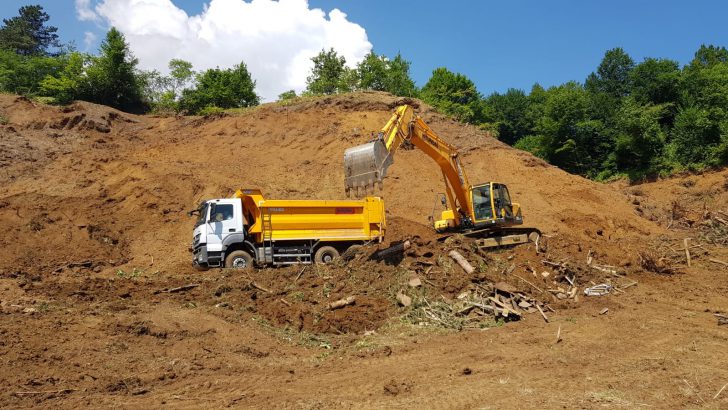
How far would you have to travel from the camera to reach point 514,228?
17906 millimetres

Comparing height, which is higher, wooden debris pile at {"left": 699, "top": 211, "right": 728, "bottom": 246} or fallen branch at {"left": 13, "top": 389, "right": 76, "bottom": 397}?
wooden debris pile at {"left": 699, "top": 211, "right": 728, "bottom": 246}

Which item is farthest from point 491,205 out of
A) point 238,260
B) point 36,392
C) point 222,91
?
point 222,91

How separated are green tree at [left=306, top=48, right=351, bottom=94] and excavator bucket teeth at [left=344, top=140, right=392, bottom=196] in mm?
31063

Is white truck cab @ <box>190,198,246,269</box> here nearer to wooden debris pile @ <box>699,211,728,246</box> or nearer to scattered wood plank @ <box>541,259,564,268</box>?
scattered wood plank @ <box>541,259,564,268</box>

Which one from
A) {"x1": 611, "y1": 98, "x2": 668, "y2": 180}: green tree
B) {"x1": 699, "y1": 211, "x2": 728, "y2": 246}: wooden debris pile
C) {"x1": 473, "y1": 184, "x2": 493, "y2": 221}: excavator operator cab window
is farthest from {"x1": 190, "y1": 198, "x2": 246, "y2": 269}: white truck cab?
{"x1": 611, "y1": 98, "x2": 668, "y2": 180}: green tree

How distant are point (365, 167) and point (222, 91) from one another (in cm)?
2808

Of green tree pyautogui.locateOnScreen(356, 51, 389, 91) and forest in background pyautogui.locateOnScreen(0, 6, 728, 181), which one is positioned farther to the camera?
green tree pyautogui.locateOnScreen(356, 51, 389, 91)

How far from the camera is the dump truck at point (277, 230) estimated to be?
16859 millimetres

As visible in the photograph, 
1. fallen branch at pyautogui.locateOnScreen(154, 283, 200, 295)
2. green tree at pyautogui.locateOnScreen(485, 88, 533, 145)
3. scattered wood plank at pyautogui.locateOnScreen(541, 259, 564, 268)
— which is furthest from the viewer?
green tree at pyautogui.locateOnScreen(485, 88, 533, 145)

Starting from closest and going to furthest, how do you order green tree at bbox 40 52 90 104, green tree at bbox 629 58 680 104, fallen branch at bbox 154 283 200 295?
1. fallen branch at bbox 154 283 200 295
2. green tree at bbox 40 52 90 104
3. green tree at bbox 629 58 680 104

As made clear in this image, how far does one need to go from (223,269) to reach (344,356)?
7950 mm

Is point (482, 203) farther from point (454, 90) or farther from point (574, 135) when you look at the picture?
point (454, 90)

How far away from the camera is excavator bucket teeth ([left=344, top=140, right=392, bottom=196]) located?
12508 millimetres

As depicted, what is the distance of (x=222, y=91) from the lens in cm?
3803
